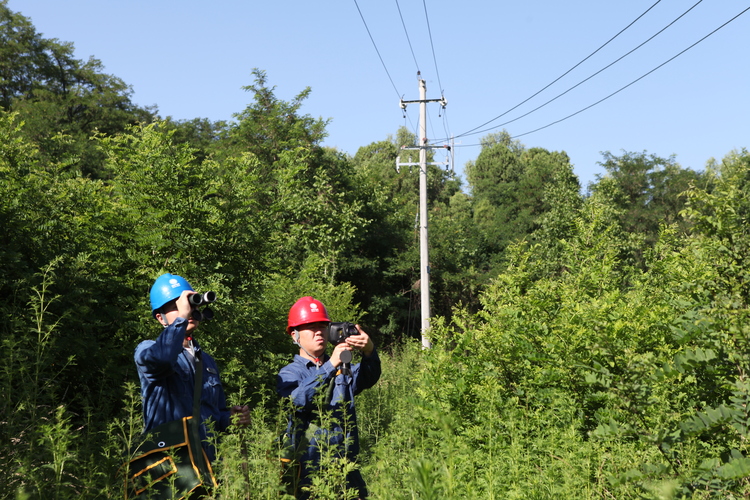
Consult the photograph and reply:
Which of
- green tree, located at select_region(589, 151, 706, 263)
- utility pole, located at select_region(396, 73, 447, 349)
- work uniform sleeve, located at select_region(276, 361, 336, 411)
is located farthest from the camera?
green tree, located at select_region(589, 151, 706, 263)

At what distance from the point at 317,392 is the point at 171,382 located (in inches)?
32.7

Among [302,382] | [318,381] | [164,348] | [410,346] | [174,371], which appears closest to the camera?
[164,348]

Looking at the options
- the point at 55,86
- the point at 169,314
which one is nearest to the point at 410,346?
the point at 169,314

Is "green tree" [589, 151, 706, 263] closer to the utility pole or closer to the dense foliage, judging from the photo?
the utility pole

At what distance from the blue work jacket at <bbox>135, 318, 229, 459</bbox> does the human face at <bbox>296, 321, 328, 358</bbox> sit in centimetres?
74

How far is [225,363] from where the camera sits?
7.41 meters

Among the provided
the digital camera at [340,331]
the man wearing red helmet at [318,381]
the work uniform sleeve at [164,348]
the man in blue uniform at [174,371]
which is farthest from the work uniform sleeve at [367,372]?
the work uniform sleeve at [164,348]

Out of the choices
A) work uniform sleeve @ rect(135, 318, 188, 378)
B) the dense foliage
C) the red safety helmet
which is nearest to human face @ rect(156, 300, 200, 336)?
work uniform sleeve @ rect(135, 318, 188, 378)

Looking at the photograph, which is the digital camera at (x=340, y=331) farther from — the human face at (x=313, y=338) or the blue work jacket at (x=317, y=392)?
the blue work jacket at (x=317, y=392)

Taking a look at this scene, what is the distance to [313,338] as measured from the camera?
4430mm

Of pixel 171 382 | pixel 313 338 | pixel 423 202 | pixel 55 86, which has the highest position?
pixel 55 86

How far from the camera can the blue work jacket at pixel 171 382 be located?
3234mm

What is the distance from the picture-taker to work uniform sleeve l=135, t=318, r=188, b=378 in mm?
3215

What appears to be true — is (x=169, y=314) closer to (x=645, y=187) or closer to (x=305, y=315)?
(x=305, y=315)
